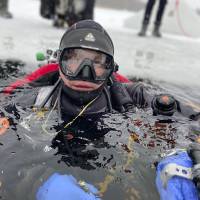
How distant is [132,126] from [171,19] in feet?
25.9

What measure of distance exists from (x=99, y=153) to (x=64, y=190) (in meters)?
0.59

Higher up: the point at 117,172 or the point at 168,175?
the point at 168,175

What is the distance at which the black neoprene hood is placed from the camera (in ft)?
10.5

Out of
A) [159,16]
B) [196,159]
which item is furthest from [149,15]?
[196,159]

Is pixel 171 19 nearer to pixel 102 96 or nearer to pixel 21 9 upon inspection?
pixel 21 9

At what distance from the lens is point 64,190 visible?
7.12 feet

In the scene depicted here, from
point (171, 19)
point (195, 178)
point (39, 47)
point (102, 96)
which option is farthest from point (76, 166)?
point (171, 19)

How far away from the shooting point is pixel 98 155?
8.82 feet

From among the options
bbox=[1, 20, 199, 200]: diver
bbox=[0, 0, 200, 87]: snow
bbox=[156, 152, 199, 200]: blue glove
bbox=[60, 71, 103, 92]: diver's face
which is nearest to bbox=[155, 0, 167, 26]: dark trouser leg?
bbox=[0, 0, 200, 87]: snow

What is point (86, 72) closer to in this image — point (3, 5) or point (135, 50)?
point (135, 50)

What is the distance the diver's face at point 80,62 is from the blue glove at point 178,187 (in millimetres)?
1052

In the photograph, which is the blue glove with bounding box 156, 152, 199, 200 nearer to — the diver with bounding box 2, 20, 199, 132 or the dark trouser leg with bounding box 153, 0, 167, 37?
the diver with bounding box 2, 20, 199, 132

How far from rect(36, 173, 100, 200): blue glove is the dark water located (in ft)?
0.20

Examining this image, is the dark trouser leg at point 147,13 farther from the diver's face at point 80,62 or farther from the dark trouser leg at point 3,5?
the diver's face at point 80,62
